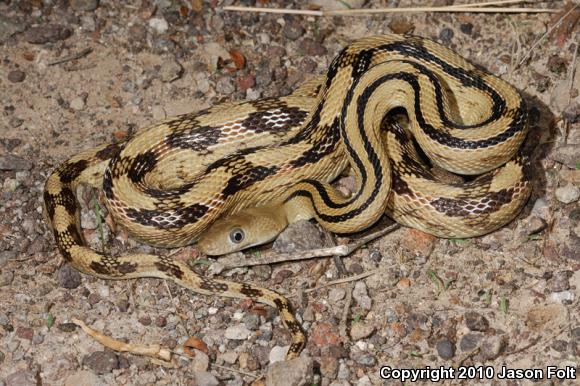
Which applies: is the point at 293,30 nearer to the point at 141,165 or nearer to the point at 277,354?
the point at 141,165

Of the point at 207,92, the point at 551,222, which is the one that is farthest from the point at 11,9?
the point at 551,222

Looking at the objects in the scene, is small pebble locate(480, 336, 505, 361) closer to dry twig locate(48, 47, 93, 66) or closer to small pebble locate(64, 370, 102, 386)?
small pebble locate(64, 370, 102, 386)

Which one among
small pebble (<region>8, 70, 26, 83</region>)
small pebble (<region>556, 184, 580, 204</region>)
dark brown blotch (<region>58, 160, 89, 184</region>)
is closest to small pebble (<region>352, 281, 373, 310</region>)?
small pebble (<region>556, 184, 580, 204</region>)

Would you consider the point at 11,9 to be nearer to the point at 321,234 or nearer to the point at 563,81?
the point at 321,234

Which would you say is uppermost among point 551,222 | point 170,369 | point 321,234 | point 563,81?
point 563,81

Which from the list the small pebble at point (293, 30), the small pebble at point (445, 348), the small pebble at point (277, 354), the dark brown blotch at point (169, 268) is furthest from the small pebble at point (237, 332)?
the small pebble at point (293, 30)

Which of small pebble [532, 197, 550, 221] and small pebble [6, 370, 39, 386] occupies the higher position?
small pebble [532, 197, 550, 221]
